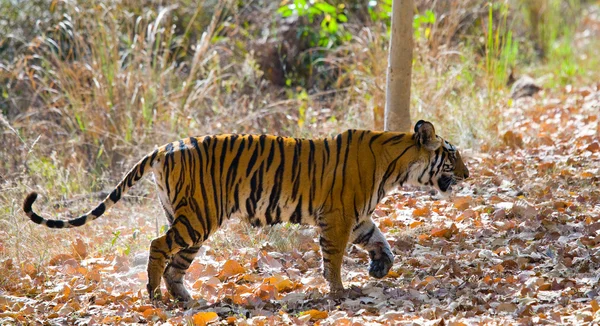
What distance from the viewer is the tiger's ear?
5.65 m

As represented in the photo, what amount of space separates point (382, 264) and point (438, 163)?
0.84m

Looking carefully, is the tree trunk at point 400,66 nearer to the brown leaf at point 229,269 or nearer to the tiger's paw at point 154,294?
the brown leaf at point 229,269

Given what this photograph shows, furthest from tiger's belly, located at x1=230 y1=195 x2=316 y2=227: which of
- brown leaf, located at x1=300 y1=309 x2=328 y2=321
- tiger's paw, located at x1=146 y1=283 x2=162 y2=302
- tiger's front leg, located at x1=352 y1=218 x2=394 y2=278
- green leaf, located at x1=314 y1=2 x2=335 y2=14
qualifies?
green leaf, located at x1=314 y1=2 x2=335 y2=14

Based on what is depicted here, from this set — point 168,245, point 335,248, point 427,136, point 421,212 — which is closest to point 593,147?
point 421,212

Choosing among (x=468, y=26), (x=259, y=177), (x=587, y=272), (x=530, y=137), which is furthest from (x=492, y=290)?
(x=468, y=26)

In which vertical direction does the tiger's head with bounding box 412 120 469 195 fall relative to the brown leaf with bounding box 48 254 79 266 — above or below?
above

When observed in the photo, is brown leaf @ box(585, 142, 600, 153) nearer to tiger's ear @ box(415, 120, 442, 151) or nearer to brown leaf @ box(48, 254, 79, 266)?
tiger's ear @ box(415, 120, 442, 151)

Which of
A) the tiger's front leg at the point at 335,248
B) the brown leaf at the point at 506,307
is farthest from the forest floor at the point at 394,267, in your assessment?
the tiger's front leg at the point at 335,248

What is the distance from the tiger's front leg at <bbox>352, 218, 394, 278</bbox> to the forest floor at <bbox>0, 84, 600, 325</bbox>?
0.10 metres

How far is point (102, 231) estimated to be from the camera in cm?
731

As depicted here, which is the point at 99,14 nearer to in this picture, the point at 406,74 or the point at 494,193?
the point at 406,74

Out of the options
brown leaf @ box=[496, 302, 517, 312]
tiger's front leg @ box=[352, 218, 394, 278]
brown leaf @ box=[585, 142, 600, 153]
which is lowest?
brown leaf @ box=[496, 302, 517, 312]

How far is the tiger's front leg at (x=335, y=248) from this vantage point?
5.46m

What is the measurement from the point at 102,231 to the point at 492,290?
3688mm
